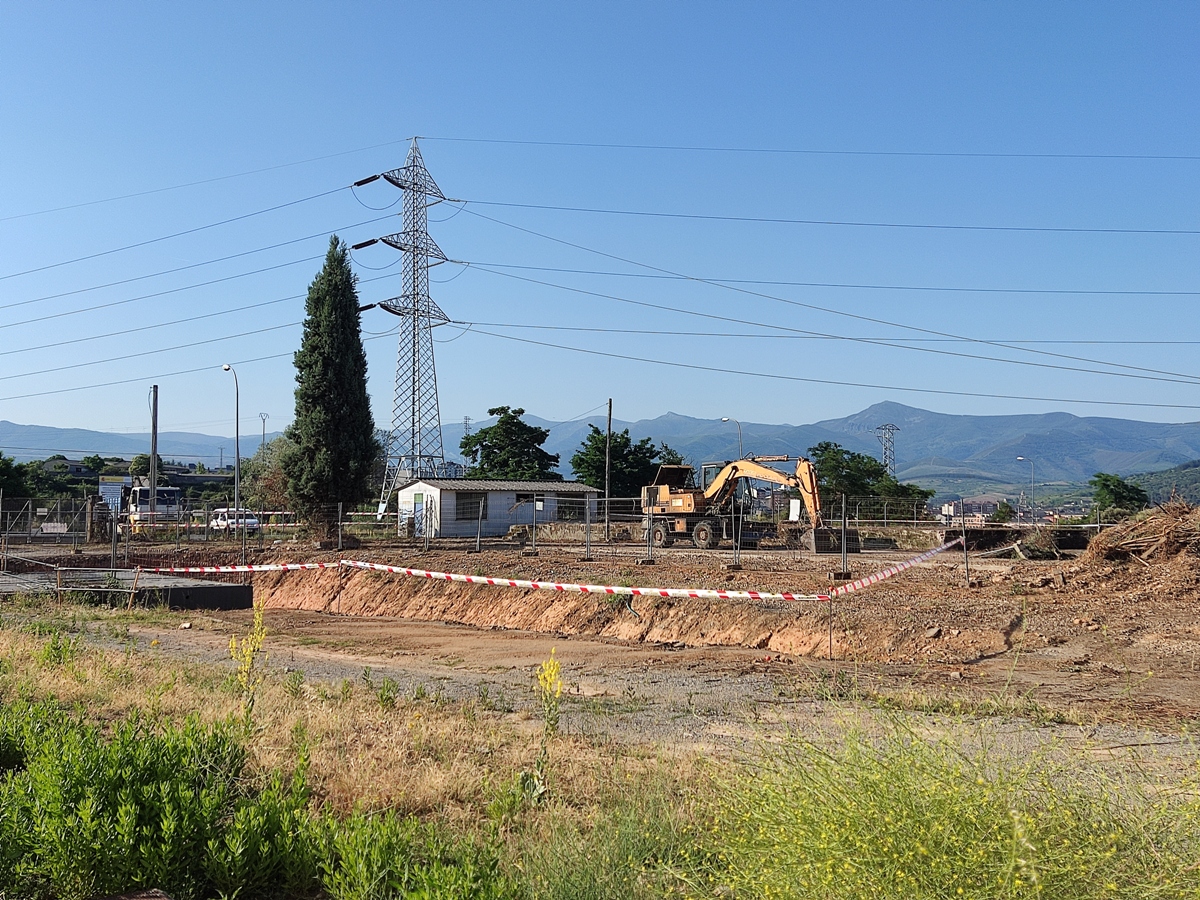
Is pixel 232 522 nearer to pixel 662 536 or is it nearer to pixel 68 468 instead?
pixel 662 536

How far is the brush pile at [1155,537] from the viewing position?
919 inches

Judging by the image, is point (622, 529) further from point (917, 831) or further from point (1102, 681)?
point (917, 831)

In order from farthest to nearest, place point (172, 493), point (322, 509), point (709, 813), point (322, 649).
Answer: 1. point (172, 493)
2. point (322, 509)
3. point (322, 649)
4. point (709, 813)

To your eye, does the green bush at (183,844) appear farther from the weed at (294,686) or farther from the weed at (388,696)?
the weed at (294,686)

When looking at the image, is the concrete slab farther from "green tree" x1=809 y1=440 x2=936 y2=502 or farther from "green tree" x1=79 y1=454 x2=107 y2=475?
"green tree" x1=79 y1=454 x2=107 y2=475

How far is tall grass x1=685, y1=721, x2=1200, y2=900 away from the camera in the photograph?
3.50 meters

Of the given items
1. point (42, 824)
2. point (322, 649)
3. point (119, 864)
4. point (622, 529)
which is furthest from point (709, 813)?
point (622, 529)

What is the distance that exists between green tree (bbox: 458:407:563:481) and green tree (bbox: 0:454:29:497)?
112ft

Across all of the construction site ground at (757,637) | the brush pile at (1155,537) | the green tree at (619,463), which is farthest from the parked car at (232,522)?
the brush pile at (1155,537)

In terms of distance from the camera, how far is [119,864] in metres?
5.22

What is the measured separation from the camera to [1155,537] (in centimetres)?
2383

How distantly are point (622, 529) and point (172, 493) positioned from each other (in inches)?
1963

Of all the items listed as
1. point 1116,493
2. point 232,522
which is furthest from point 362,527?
point 1116,493

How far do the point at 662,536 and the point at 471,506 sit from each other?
11718 millimetres
